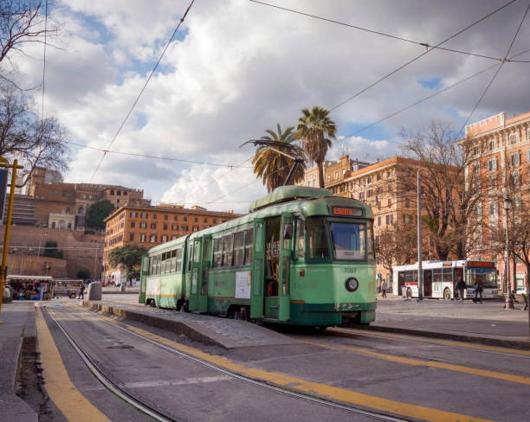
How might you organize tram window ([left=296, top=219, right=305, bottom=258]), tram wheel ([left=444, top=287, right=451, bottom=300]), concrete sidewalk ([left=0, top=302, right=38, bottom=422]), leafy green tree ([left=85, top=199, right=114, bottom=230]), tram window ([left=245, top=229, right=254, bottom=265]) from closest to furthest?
concrete sidewalk ([left=0, top=302, right=38, bottom=422])
tram window ([left=296, top=219, right=305, bottom=258])
tram window ([left=245, top=229, right=254, bottom=265])
tram wheel ([left=444, top=287, right=451, bottom=300])
leafy green tree ([left=85, top=199, right=114, bottom=230])

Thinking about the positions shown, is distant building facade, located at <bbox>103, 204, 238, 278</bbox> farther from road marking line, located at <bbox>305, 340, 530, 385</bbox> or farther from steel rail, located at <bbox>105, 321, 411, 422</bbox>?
steel rail, located at <bbox>105, 321, 411, 422</bbox>

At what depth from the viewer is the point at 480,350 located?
1012 centimetres

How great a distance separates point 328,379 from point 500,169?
3978 cm

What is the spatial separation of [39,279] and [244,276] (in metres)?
50.7

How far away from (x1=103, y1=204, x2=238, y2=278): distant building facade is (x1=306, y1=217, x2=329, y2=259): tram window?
10510 centimetres

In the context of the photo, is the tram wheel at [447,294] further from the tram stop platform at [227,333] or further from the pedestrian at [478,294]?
the tram stop platform at [227,333]

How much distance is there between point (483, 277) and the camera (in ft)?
127

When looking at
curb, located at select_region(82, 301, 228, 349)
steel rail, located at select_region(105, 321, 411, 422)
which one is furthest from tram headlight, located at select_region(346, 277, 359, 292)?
steel rail, located at select_region(105, 321, 411, 422)

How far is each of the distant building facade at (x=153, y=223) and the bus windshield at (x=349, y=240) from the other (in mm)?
105001

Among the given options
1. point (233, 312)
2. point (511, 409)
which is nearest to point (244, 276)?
point (233, 312)

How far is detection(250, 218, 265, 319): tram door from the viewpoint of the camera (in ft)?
45.5

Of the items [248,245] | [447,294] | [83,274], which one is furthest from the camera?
[83,274]

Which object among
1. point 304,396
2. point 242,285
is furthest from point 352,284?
point 304,396

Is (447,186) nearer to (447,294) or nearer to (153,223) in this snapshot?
(447,294)
